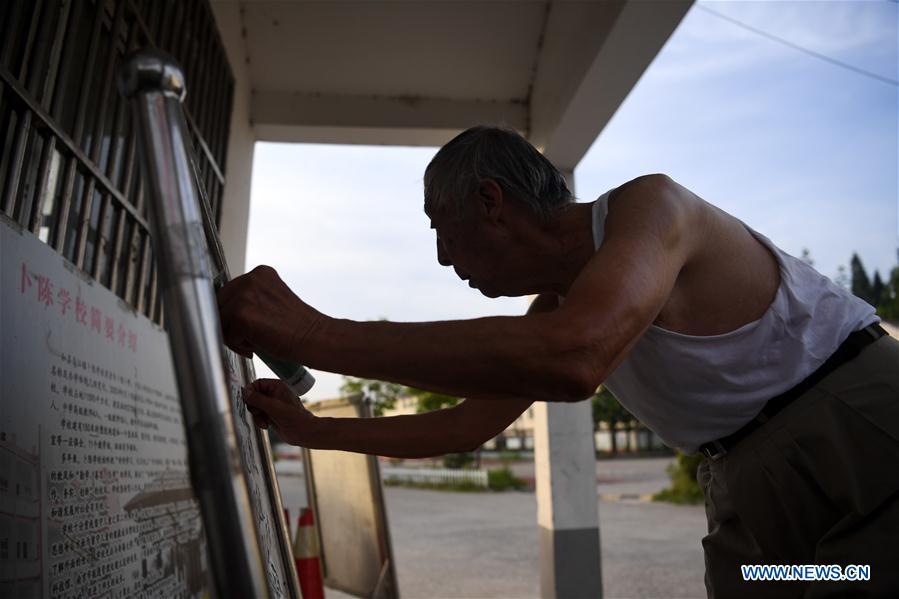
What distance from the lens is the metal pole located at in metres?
0.52

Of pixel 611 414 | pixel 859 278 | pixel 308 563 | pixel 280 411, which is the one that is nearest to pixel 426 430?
pixel 280 411

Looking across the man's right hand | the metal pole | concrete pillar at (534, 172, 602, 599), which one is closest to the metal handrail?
the metal pole

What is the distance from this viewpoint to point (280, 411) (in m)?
1.33

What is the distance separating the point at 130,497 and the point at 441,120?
3.41 m

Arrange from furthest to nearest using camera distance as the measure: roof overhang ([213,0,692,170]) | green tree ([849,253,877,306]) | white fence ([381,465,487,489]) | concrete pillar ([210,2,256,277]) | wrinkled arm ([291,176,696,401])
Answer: green tree ([849,253,877,306]), white fence ([381,465,487,489]), roof overhang ([213,0,692,170]), concrete pillar ([210,2,256,277]), wrinkled arm ([291,176,696,401])

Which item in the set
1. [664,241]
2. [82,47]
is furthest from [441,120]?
[664,241]

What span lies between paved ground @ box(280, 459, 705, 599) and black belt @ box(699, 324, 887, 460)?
5.04m

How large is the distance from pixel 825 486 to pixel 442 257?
0.88 metres

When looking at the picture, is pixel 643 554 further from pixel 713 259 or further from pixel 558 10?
pixel 713 259

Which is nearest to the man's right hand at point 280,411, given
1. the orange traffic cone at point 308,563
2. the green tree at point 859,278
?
the orange traffic cone at point 308,563

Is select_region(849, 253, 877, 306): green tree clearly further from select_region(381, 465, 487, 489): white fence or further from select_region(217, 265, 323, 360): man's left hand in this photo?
select_region(217, 265, 323, 360): man's left hand

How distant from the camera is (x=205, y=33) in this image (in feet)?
10.3

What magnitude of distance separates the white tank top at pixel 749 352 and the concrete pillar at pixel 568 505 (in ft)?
9.88

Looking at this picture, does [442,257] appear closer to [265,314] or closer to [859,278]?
[265,314]
